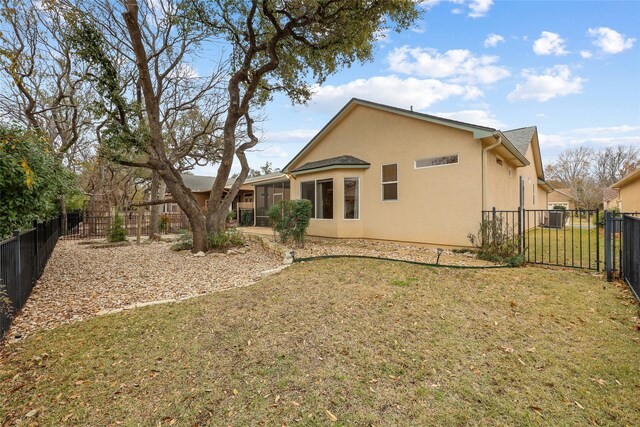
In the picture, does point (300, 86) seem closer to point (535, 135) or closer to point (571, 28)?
point (571, 28)

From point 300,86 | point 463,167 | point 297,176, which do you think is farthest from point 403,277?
point 300,86

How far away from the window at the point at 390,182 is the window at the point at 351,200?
104 cm

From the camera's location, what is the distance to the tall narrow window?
12.0 metres

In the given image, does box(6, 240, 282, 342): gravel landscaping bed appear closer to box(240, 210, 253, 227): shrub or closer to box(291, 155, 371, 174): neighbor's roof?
box(291, 155, 371, 174): neighbor's roof

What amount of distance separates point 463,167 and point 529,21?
17.7 ft

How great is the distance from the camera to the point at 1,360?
3.10 metres

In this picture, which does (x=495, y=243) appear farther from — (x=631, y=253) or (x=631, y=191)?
(x=631, y=191)

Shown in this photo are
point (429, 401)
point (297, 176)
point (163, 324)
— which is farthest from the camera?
point (297, 176)

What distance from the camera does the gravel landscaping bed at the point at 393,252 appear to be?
742 centimetres

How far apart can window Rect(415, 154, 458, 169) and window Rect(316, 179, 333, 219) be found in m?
3.30

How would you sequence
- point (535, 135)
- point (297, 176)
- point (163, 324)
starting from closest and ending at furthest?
point (163, 324) < point (297, 176) < point (535, 135)

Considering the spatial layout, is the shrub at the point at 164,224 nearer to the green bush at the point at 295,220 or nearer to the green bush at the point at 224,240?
the green bush at the point at 224,240

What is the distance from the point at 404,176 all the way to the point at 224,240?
6290 millimetres

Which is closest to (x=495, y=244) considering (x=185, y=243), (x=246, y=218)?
(x=185, y=243)
